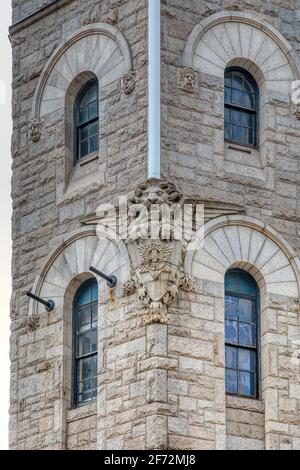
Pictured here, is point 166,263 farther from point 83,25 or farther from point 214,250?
point 83,25

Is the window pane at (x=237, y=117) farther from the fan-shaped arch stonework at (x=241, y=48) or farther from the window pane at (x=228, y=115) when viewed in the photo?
the fan-shaped arch stonework at (x=241, y=48)

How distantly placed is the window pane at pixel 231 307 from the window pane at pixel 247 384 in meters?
1.01

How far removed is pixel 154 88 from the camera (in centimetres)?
3756

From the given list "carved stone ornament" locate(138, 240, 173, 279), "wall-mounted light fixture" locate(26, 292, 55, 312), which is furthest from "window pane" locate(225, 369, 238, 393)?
"wall-mounted light fixture" locate(26, 292, 55, 312)

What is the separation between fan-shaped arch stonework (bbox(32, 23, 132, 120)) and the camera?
127ft

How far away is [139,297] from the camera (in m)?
36.4

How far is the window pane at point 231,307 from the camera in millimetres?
37219

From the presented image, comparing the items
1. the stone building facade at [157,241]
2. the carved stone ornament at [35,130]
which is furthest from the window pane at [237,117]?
the carved stone ornament at [35,130]

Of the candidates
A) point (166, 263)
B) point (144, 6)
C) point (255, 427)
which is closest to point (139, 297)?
point (166, 263)

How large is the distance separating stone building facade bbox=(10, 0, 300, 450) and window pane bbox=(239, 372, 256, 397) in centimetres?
18

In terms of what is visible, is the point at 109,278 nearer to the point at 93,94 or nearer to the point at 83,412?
the point at 83,412

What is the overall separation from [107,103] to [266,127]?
2.89 m

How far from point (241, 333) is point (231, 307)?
48 centimetres

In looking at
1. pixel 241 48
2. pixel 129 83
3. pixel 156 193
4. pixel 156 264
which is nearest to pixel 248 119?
pixel 241 48
